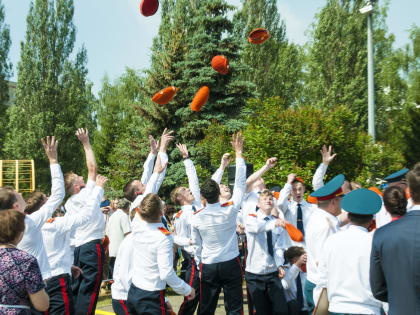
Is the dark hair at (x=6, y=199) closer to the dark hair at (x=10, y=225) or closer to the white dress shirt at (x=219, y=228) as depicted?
the dark hair at (x=10, y=225)

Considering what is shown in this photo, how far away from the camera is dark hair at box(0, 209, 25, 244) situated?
3455 mm

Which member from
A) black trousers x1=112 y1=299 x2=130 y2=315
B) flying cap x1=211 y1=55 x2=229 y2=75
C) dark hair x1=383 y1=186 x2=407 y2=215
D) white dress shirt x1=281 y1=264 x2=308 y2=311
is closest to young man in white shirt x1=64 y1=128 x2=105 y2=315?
black trousers x1=112 y1=299 x2=130 y2=315

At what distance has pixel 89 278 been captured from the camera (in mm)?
6387

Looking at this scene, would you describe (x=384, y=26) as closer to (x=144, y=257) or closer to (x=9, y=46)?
(x=9, y=46)

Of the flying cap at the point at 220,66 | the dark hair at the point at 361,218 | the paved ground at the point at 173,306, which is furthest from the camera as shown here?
the flying cap at the point at 220,66

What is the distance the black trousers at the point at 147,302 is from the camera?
14.6ft

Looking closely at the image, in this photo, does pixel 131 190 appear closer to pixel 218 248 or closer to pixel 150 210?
pixel 218 248

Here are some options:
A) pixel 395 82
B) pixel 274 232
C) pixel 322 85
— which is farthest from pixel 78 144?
pixel 274 232

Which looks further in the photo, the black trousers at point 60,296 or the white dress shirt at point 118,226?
the white dress shirt at point 118,226

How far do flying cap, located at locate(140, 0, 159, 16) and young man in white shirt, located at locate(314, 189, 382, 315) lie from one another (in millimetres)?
5456

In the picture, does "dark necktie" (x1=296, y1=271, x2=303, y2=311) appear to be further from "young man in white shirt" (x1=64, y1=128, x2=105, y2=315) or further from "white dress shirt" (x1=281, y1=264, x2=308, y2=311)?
"young man in white shirt" (x1=64, y1=128, x2=105, y2=315)

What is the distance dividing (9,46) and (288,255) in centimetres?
3481

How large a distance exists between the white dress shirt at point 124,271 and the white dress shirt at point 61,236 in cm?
69

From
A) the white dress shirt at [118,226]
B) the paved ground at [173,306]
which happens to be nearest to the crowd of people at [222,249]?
the paved ground at [173,306]
